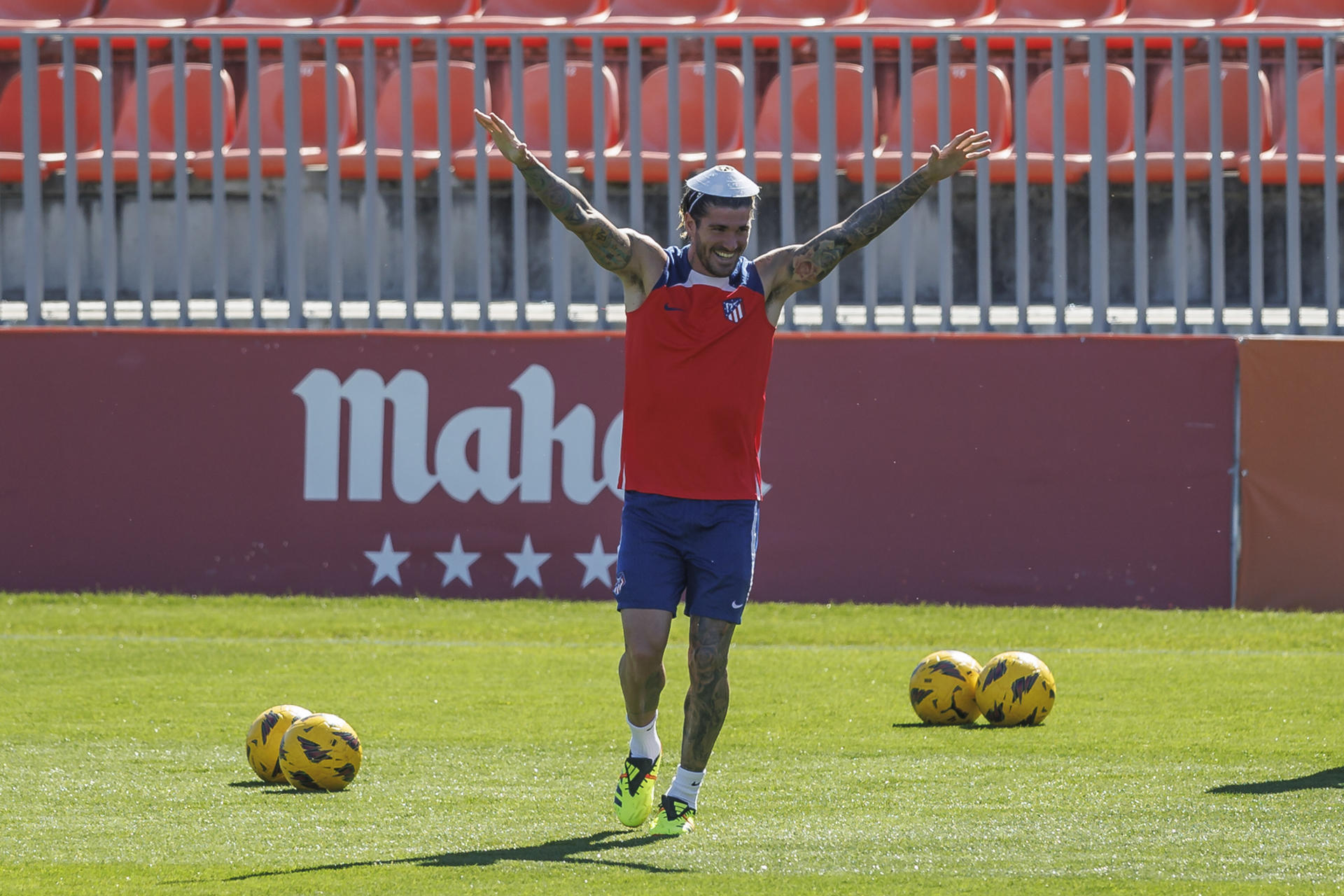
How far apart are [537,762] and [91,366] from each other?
6.99 meters

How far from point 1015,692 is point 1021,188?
6.04 m

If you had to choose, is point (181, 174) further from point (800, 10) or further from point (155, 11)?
point (800, 10)

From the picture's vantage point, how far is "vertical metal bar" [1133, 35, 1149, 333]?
12.8 m

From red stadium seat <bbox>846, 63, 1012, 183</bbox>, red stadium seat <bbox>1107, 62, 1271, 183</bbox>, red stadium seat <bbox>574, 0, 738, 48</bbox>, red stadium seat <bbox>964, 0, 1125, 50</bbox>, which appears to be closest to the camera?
red stadium seat <bbox>1107, 62, 1271, 183</bbox>

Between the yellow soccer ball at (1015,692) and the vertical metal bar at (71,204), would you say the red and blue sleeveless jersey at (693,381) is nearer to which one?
the yellow soccer ball at (1015,692)

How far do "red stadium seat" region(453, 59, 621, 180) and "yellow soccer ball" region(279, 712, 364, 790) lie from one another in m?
8.60

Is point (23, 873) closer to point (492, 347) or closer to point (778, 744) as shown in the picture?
point (778, 744)

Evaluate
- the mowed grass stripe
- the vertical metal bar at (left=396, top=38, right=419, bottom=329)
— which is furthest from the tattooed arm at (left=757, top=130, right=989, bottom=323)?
the vertical metal bar at (left=396, top=38, right=419, bottom=329)

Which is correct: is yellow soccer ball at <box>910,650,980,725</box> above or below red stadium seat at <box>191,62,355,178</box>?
below

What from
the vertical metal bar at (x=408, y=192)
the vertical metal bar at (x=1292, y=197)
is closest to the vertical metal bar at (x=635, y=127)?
the vertical metal bar at (x=408, y=192)

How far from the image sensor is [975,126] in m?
13.8

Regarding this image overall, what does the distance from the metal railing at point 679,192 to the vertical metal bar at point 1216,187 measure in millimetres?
20

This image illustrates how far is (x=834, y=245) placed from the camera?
5.80m

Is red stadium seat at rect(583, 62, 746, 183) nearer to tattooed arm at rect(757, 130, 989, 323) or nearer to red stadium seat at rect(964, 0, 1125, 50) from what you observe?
red stadium seat at rect(964, 0, 1125, 50)
